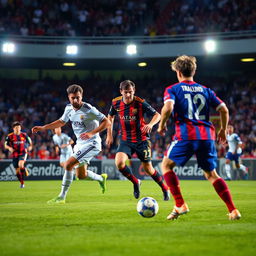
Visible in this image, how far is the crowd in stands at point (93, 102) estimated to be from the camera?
29281mm

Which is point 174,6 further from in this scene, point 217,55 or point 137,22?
point 217,55

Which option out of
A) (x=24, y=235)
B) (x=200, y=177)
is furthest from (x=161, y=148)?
A: (x=24, y=235)

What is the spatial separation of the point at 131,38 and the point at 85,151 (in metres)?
21.3

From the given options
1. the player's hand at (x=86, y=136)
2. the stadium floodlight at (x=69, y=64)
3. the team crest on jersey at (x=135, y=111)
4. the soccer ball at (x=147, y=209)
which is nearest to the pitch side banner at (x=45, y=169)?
the stadium floodlight at (x=69, y=64)

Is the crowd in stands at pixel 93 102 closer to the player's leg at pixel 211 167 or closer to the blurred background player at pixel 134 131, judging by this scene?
the blurred background player at pixel 134 131

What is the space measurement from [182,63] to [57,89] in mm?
28910

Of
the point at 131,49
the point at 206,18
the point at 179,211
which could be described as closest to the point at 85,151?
the point at 179,211

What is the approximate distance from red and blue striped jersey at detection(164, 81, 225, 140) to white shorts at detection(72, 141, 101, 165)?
3791 mm

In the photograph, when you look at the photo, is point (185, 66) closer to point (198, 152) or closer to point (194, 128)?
point (194, 128)

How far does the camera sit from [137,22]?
3316cm

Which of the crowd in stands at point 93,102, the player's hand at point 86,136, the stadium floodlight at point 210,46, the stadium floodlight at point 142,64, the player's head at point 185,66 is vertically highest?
the stadium floodlight at point 142,64

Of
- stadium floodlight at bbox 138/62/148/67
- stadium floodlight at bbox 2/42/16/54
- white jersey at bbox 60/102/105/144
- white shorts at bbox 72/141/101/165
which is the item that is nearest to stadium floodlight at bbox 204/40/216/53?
stadium floodlight at bbox 138/62/148/67

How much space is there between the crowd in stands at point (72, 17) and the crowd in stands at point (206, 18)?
158 centimetres

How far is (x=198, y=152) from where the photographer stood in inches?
287
